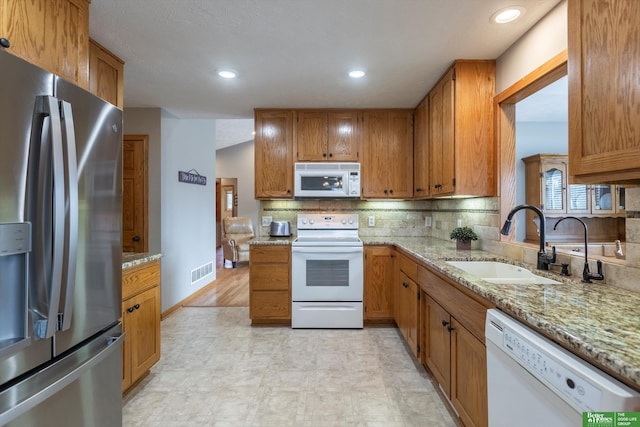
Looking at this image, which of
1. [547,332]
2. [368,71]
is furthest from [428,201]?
[547,332]

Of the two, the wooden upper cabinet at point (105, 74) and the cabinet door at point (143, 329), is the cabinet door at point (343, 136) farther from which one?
the cabinet door at point (143, 329)

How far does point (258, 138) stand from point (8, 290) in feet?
9.13

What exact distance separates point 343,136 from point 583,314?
281cm

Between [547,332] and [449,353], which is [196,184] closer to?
[449,353]

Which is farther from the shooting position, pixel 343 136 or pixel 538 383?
pixel 343 136

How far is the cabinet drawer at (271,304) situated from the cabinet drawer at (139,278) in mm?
1146

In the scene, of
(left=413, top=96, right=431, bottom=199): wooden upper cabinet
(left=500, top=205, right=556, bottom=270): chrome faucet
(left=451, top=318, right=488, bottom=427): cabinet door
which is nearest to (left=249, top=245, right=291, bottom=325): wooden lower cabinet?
(left=413, top=96, right=431, bottom=199): wooden upper cabinet

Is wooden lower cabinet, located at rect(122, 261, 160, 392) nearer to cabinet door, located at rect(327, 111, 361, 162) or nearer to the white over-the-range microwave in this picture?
the white over-the-range microwave

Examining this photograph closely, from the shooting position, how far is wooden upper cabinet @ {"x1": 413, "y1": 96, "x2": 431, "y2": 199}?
3.06 metres

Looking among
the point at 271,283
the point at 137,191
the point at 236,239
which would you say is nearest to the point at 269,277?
the point at 271,283

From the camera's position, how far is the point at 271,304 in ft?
10.4

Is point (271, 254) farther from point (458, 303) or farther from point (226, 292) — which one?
point (458, 303)

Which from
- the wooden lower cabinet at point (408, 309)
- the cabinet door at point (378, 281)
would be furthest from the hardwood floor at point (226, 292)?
the wooden lower cabinet at point (408, 309)

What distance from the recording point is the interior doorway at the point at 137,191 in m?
3.39
